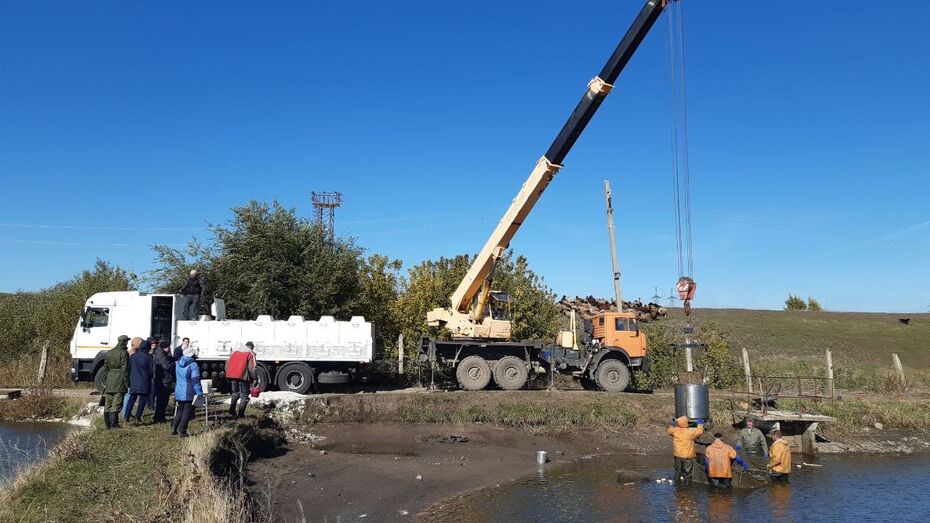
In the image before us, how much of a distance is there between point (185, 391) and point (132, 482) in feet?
10.9

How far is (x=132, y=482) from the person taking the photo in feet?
29.6

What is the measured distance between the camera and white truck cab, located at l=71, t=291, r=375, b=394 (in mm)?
18734

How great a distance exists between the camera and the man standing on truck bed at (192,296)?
1925cm

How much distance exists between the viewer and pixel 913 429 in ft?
64.8

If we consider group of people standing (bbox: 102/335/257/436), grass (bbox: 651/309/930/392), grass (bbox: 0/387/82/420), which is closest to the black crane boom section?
group of people standing (bbox: 102/335/257/436)

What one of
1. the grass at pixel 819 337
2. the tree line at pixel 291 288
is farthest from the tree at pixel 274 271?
the grass at pixel 819 337

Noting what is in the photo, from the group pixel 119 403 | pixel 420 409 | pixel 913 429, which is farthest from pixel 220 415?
pixel 913 429

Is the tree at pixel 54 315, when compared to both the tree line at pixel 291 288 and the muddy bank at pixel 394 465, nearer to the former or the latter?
the tree line at pixel 291 288

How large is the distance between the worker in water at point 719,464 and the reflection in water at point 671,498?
0.23 m

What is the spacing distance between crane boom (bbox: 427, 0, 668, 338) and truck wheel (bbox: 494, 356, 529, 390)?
877mm

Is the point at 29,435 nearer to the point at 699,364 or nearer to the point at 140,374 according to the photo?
the point at 140,374

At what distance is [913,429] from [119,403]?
22451 mm

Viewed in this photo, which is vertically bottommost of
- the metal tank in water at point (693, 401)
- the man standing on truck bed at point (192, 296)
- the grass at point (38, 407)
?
the grass at point (38, 407)

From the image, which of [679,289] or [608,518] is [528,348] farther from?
[608,518]
